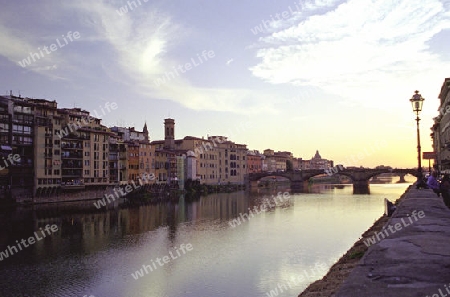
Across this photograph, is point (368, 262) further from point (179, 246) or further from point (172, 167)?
point (172, 167)

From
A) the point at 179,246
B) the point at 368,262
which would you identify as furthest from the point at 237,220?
the point at 368,262

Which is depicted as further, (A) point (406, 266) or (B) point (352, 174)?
(B) point (352, 174)

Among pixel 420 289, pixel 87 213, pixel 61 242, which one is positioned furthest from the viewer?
pixel 87 213

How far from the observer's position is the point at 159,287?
766 inches

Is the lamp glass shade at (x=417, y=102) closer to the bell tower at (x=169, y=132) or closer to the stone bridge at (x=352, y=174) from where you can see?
the stone bridge at (x=352, y=174)

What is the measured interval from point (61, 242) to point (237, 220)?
18.8 m

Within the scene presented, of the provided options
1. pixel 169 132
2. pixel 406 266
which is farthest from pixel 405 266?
pixel 169 132

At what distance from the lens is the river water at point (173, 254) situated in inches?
762

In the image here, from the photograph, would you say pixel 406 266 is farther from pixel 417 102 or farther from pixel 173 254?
pixel 173 254

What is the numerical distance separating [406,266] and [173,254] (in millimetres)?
20816

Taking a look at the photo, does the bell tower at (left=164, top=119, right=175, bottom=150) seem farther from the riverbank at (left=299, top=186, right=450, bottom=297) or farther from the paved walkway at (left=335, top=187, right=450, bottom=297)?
the paved walkway at (left=335, top=187, right=450, bottom=297)

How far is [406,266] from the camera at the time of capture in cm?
712

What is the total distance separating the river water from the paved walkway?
28.0ft

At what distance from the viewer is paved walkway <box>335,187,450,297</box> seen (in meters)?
5.84
